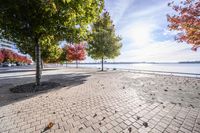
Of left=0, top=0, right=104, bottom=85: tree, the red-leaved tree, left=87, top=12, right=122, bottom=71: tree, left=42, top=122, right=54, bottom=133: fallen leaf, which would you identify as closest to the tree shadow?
left=42, top=122, right=54, bottom=133: fallen leaf

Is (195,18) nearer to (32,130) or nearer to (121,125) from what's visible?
(121,125)

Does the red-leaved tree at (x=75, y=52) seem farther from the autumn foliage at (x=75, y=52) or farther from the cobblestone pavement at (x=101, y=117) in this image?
the cobblestone pavement at (x=101, y=117)

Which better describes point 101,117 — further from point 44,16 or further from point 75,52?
point 75,52

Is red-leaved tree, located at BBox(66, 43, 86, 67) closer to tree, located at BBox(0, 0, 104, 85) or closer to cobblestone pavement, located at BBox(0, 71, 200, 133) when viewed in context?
tree, located at BBox(0, 0, 104, 85)

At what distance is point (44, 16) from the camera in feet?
22.8

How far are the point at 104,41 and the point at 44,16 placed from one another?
1323 centimetres

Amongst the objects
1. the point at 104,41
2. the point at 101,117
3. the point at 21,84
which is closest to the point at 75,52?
the point at 104,41

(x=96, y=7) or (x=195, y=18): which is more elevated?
(x=96, y=7)

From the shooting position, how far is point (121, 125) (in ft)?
11.2

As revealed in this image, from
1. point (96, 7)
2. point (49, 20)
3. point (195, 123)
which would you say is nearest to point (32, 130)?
point (195, 123)

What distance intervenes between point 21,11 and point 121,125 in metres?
7.29

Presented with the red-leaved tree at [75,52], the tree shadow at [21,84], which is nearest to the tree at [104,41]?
the tree shadow at [21,84]

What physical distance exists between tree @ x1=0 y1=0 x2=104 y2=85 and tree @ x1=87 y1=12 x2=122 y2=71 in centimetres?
1145

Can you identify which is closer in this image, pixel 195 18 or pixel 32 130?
pixel 32 130
